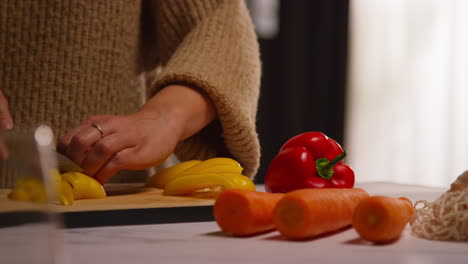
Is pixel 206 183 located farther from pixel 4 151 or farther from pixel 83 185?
pixel 4 151

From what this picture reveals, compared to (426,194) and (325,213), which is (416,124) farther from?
(325,213)

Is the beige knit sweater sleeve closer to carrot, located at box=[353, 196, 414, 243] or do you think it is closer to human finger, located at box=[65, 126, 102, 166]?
human finger, located at box=[65, 126, 102, 166]

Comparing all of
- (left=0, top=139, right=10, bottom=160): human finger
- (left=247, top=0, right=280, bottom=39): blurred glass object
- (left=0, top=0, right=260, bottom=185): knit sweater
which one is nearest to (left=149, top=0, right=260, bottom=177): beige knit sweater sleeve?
(left=0, top=0, right=260, bottom=185): knit sweater

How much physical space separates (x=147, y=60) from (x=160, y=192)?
0.60 metres

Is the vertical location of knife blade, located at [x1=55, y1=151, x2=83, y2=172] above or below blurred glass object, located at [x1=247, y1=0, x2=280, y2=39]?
below

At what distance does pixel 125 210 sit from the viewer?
0.80 metres

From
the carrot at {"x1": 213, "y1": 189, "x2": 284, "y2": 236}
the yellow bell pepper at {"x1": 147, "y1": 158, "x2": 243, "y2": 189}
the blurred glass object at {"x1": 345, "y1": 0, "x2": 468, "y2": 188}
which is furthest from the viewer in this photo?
the blurred glass object at {"x1": 345, "y1": 0, "x2": 468, "y2": 188}

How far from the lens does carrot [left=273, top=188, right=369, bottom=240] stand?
656 mm

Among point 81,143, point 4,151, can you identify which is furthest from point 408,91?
point 4,151

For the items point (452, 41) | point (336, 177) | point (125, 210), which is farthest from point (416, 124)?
point (125, 210)

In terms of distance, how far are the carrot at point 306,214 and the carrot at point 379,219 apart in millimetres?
41

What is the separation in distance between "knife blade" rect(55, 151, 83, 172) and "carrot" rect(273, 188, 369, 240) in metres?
0.43

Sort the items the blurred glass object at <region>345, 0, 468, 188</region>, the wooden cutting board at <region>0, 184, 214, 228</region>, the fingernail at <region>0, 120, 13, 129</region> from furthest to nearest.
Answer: the blurred glass object at <region>345, 0, 468, 188</region>
the fingernail at <region>0, 120, 13, 129</region>
the wooden cutting board at <region>0, 184, 214, 228</region>

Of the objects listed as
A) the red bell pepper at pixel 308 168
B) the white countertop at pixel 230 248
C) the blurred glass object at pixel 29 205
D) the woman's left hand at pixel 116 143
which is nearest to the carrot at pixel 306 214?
the white countertop at pixel 230 248
